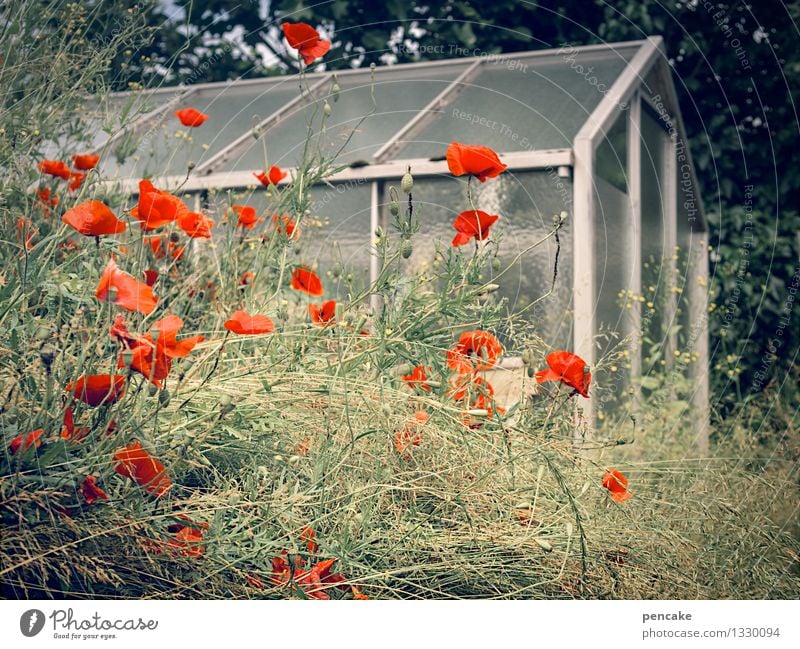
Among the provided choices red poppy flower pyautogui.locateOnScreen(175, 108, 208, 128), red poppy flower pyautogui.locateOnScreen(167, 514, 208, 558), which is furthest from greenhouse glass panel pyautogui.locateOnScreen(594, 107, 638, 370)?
red poppy flower pyautogui.locateOnScreen(167, 514, 208, 558)

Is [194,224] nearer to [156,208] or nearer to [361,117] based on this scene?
[156,208]

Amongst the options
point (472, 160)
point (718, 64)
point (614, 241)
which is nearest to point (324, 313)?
point (472, 160)

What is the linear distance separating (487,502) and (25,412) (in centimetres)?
86

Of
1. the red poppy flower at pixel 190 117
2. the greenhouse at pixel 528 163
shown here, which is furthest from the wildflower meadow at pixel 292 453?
the greenhouse at pixel 528 163

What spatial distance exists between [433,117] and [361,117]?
1.63ft

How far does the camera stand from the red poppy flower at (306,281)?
6.68 ft

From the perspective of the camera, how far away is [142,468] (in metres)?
1.47

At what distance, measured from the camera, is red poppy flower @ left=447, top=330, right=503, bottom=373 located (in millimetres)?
1837

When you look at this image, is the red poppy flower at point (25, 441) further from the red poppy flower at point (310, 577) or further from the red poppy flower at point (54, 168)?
the red poppy flower at point (54, 168)

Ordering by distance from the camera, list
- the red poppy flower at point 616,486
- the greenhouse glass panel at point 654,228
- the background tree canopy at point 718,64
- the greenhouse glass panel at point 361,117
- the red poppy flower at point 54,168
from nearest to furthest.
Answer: the red poppy flower at point 616,486 < the red poppy flower at point 54,168 < the greenhouse glass panel at point 361,117 < the greenhouse glass panel at point 654,228 < the background tree canopy at point 718,64

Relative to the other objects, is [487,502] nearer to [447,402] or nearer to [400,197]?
[447,402]

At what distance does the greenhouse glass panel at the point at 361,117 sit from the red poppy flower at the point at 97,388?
2.79m

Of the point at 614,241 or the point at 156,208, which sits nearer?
the point at 156,208
